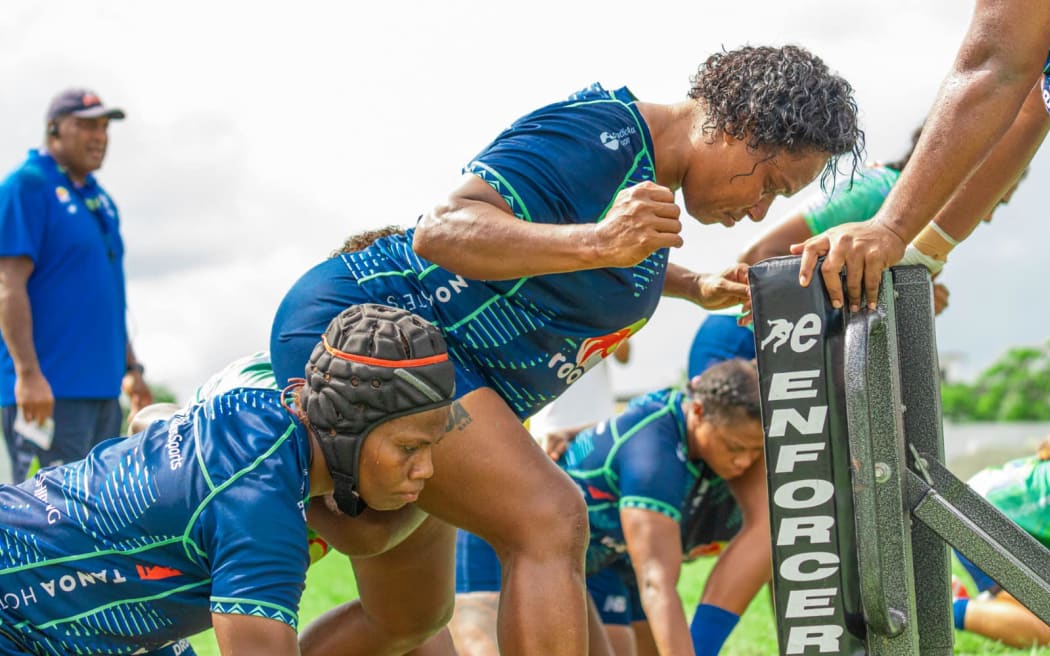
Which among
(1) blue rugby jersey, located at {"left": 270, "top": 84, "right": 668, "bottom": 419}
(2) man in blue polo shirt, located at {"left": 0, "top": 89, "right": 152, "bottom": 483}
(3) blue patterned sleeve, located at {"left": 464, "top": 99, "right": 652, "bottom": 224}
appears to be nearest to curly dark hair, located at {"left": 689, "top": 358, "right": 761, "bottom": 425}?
(1) blue rugby jersey, located at {"left": 270, "top": 84, "right": 668, "bottom": 419}

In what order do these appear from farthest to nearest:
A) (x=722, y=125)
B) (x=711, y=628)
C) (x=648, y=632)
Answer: (x=648, y=632) → (x=711, y=628) → (x=722, y=125)

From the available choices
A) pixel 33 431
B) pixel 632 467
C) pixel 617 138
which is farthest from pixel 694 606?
pixel 617 138

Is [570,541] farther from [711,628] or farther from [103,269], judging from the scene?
[103,269]

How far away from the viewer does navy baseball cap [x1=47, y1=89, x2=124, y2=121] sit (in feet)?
21.1

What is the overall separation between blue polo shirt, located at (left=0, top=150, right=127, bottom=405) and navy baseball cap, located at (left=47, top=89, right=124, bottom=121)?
23cm

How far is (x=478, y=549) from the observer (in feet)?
14.3

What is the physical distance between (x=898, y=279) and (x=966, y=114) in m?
0.40

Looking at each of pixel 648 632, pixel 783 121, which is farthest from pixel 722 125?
pixel 648 632

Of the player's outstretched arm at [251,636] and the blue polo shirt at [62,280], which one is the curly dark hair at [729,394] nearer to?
the player's outstretched arm at [251,636]

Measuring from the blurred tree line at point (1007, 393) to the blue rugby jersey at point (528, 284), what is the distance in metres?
46.2

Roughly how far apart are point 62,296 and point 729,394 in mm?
3572

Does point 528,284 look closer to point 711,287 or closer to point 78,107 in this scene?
point 711,287

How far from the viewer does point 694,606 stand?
21.5 ft

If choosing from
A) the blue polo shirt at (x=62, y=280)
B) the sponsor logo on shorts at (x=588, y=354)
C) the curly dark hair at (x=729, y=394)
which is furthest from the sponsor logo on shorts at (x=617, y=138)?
the blue polo shirt at (x=62, y=280)
